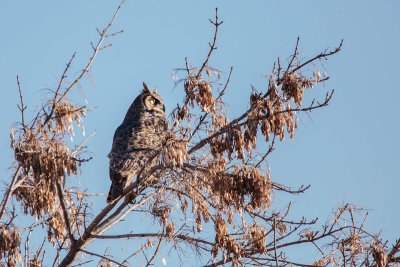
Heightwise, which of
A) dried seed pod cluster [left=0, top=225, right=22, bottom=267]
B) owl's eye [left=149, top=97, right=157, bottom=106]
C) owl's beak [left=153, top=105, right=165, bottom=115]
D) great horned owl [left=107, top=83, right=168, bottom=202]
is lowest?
dried seed pod cluster [left=0, top=225, right=22, bottom=267]

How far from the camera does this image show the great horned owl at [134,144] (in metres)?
6.77

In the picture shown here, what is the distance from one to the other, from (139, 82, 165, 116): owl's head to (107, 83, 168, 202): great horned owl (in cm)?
6

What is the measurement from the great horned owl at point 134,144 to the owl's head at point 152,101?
6 centimetres

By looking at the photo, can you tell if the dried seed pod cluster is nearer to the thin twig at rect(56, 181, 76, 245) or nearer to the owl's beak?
the thin twig at rect(56, 181, 76, 245)

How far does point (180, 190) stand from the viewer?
550 cm

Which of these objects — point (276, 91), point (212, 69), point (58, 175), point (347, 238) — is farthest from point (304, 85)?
point (58, 175)

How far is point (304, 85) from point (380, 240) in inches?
57.5

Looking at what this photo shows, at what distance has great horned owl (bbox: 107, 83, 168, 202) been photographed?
677 centimetres

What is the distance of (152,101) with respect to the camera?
924cm

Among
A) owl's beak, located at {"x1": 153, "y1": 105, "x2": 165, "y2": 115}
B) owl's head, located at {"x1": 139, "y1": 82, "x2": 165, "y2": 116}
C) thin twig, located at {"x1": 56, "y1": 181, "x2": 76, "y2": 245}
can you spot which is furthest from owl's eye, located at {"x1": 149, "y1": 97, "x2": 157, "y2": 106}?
thin twig, located at {"x1": 56, "y1": 181, "x2": 76, "y2": 245}

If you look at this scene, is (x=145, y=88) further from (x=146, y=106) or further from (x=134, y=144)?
(x=134, y=144)

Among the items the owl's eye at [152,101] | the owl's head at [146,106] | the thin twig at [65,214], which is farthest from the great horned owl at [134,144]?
the thin twig at [65,214]

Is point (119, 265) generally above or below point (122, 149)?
below

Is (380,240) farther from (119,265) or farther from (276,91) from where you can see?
(119,265)
